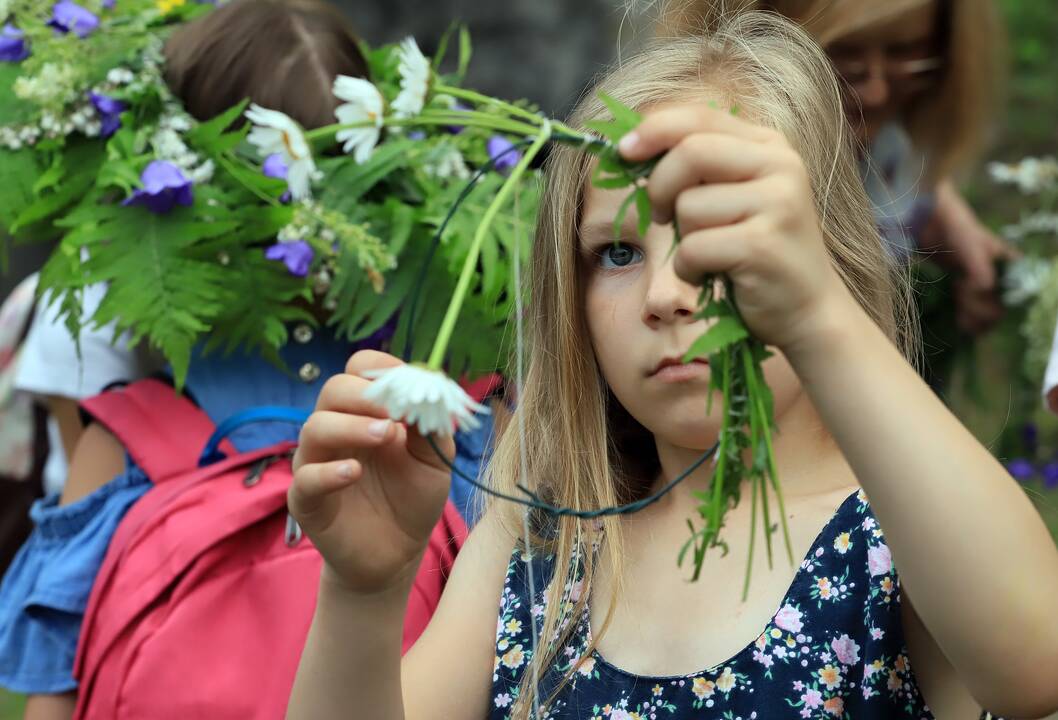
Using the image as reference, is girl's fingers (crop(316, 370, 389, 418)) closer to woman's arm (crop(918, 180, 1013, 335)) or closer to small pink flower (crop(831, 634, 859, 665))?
small pink flower (crop(831, 634, 859, 665))

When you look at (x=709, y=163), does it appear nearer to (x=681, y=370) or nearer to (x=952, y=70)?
(x=681, y=370)

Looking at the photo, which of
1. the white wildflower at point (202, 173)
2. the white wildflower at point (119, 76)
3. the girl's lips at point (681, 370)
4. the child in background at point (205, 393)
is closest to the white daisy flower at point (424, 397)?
the girl's lips at point (681, 370)

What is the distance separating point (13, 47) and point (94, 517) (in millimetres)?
991

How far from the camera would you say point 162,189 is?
2.36 metres

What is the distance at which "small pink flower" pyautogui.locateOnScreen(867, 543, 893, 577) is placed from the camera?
64.6 inches

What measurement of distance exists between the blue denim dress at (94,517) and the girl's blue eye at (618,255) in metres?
0.65

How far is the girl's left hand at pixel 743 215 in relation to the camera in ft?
3.79

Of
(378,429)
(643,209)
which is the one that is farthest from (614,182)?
(378,429)

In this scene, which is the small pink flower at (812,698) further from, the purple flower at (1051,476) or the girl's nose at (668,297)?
the purple flower at (1051,476)

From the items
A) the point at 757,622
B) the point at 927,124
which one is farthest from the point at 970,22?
the point at 757,622

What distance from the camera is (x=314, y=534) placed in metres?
1.50

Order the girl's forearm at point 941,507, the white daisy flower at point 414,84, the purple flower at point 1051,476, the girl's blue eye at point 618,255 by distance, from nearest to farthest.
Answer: the girl's forearm at point 941,507 → the white daisy flower at point 414,84 → the girl's blue eye at point 618,255 → the purple flower at point 1051,476

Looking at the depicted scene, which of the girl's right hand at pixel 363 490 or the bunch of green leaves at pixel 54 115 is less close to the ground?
the bunch of green leaves at pixel 54 115

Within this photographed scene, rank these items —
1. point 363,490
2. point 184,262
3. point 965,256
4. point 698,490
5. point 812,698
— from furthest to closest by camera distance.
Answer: point 965,256, point 184,262, point 698,490, point 812,698, point 363,490
